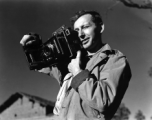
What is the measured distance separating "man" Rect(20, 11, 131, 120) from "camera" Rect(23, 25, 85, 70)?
0.05 metres

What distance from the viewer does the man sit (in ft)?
3.07

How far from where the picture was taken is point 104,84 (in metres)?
0.95

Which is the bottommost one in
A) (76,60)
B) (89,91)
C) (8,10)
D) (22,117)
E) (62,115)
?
(22,117)

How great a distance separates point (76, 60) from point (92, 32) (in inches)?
7.4

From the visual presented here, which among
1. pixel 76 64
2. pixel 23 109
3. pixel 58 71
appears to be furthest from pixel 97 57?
pixel 23 109

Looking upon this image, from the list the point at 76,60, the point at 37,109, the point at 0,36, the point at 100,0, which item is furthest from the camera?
the point at 37,109

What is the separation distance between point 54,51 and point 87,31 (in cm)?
20

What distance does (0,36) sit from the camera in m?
2.02

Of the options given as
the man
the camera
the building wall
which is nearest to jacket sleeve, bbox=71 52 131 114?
the man

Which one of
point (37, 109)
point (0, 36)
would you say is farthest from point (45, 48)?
point (37, 109)

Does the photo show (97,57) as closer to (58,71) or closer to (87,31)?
(87,31)

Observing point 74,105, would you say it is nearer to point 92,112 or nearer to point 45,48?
point 92,112

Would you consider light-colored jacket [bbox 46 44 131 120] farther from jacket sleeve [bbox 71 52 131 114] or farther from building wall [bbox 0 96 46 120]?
building wall [bbox 0 96 46 120]

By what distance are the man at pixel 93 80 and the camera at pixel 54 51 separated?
1.8 inches
